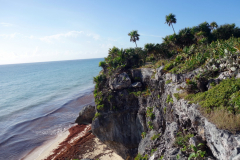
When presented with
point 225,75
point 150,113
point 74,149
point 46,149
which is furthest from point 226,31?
point 46,149

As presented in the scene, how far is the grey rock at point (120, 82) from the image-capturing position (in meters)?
20.7

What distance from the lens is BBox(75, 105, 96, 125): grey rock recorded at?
31.3 metres

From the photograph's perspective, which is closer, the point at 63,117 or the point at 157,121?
the point at 157,121

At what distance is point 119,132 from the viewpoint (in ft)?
67.3

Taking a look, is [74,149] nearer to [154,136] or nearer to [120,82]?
[120,82]

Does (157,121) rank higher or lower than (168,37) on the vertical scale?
lower

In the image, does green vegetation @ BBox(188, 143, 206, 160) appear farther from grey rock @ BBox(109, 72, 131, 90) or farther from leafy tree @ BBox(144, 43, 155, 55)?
leafy tree @ BBox(144, 43, 155, 55)

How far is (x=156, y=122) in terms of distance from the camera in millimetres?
15391

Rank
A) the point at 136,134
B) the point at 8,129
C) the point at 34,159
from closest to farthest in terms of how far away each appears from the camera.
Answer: the point at 136,134 → the point at 34,159 → the point at 8,129

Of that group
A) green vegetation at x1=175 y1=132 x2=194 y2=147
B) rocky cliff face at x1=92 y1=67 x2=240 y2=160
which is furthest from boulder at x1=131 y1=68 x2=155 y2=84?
green vegetation at x1=175 y1=132 x2=194 y2=147

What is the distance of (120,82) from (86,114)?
14228 mm

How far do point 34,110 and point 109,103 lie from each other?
93.7 ft

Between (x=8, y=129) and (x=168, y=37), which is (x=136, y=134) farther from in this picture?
(x=8, y=129)

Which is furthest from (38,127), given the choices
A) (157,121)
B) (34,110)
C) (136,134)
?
(157,121)
